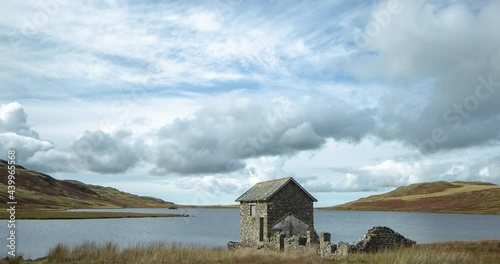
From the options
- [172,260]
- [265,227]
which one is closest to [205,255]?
[172,260]

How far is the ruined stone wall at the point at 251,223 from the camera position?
4091 cm

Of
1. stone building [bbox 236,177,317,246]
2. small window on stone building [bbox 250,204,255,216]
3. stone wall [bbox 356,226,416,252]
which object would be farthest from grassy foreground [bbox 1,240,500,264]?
small window on stone building [bbox 250,204,255,216]

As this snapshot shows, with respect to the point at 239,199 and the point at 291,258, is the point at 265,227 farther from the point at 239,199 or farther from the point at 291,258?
the point at 291,258

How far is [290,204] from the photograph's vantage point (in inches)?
1607

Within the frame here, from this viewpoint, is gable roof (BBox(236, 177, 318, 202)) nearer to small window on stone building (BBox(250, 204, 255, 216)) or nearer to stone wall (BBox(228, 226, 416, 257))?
small window on stone building (BBox(250, 204, 255, 216))

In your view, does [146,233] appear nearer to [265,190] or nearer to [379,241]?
[265,190]

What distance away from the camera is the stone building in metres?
40.0

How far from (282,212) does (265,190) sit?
3218 millimetres

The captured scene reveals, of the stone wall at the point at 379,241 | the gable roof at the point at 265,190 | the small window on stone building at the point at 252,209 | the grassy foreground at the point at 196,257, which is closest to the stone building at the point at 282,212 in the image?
the gable roof at the point at 265,190

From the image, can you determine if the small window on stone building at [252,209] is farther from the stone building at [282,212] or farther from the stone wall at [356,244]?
the stone wall at [356,244]

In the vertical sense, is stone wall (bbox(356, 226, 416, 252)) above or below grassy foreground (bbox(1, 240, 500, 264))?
above

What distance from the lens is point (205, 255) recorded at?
22.8 metres

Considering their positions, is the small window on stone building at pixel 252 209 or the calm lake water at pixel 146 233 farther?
the calm lake water at pixel 146 233

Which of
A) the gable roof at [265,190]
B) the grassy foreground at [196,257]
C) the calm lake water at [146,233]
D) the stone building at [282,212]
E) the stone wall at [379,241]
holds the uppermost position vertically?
the gable roof at [265,190]
